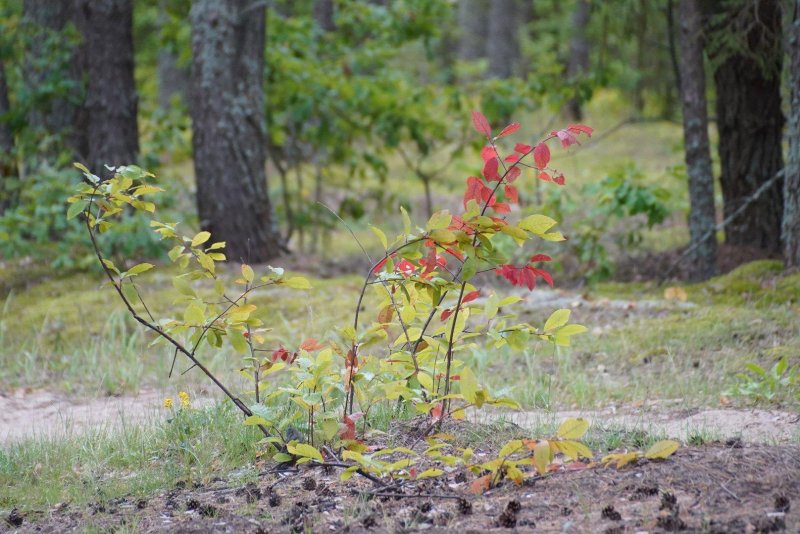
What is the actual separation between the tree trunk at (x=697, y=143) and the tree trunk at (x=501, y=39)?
13963mm

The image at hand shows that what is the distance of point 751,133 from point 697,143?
92cm

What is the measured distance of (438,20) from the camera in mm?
11961

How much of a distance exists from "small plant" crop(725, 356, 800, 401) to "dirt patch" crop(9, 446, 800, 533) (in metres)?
1.26

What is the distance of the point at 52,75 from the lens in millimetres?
9117

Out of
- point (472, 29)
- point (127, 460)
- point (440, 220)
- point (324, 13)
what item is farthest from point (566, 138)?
point (472, 29)

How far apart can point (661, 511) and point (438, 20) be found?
10.1 metres

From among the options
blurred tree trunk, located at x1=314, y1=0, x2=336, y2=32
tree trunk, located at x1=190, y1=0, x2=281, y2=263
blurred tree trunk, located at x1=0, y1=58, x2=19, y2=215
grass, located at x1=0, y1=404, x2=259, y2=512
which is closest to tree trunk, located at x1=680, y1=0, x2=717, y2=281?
tree trunk, located at x1=190, y1=0, x2=281, y2=263

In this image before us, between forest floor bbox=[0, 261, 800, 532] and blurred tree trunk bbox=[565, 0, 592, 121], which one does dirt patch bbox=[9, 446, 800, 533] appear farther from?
blurred tree trunk bbox=[565, 0, 592, 121]

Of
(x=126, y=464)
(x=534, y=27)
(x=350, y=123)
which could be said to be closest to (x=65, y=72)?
(x=350, y=123)

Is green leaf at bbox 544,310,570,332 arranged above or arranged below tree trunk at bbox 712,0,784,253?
below

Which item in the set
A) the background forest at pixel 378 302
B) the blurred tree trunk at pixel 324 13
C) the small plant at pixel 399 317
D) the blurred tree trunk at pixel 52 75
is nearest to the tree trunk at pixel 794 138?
the background forest at pixel 378 302

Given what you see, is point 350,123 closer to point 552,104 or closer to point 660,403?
point 552,104

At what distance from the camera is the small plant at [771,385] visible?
439 cm

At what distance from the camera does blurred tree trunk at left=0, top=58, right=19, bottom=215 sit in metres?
9.03
